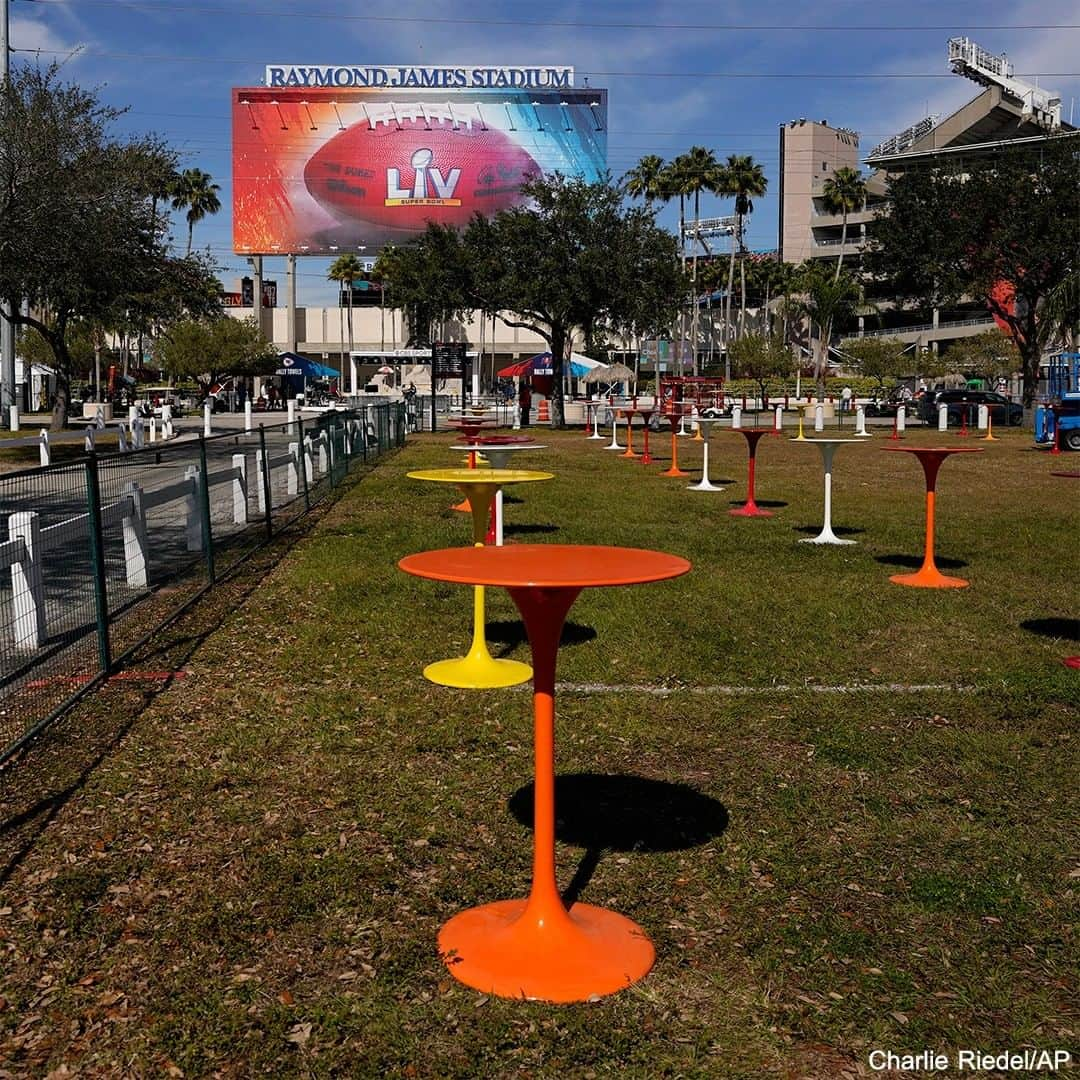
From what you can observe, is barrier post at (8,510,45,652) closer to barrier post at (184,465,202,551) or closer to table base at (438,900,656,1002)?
barrier post at (184,465,202,551)

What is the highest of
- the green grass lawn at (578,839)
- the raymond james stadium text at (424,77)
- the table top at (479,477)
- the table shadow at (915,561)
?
the raymond james stadium text at (424,77)

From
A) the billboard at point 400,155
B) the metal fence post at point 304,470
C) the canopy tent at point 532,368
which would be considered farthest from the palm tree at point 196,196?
the metal fence post at point 304,470

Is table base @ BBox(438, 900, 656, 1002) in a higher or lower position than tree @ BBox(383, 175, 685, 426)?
lower

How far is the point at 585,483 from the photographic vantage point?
73.9ft

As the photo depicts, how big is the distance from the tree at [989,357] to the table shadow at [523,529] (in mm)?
78207

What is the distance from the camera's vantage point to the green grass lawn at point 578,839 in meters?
3.73

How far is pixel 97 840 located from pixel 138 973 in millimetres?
1296

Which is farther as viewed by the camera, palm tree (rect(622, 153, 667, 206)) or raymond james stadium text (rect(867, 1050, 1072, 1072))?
palm tree (rect(622, 153, 667, 206))

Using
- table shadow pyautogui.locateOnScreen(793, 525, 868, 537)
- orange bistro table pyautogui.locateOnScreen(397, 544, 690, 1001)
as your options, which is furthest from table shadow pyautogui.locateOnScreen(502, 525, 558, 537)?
orange bistro table pyautogui.locateOnScreen(397, 544, 690, 1001)

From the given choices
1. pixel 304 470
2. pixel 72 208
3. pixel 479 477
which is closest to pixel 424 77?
pixel 72 208

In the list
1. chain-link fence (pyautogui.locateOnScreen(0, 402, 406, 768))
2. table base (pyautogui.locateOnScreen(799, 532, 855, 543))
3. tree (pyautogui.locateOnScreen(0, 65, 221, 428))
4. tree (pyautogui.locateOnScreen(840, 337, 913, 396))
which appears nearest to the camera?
chain-link fence (pyautogui.locateOnScreen(0, 402, 406, 768))

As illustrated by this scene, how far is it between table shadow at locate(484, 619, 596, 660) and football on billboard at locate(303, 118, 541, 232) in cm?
9391

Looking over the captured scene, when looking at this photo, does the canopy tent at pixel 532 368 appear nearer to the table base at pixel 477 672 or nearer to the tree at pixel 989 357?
the tree at pixel 989 357

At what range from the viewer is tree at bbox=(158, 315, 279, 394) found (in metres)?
73.7
